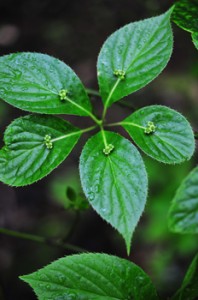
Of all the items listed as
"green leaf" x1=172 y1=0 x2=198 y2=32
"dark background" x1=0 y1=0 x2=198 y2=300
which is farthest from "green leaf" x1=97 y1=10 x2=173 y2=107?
"dark background" x1=0 y1=0 x2=198 y2=300

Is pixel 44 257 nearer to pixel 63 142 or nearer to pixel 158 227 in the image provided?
pixel 158 227

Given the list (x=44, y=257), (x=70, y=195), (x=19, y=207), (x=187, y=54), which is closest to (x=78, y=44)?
(x=187, y=54)

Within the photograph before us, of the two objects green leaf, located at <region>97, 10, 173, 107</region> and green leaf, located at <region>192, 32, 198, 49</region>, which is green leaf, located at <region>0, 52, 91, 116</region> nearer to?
green leaf, located at <region>97, 10, 173, 107</region>

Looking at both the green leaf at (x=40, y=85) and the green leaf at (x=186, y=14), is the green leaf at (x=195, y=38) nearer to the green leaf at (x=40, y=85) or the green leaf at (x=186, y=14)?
the green leaf at (x=186, y=14)

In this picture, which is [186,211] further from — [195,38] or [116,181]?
[195,38]

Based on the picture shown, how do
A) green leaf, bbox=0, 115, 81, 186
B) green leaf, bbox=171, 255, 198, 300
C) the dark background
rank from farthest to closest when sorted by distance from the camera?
the dark background → green leaf, bbox=0, 115, 81, 186 → green leaf, bbox=171, 255, 198, 300

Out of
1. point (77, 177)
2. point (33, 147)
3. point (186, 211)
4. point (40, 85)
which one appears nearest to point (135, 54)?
point (40, 85)
